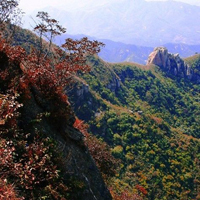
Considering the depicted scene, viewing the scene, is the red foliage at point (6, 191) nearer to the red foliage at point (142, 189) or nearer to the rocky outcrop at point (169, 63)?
the red foliage at point (142, 189)

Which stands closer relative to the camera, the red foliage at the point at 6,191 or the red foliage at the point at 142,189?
the red foliage at the point at 6,191

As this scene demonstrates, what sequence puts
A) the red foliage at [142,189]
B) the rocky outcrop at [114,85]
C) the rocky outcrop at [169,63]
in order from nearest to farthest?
1. the red foliage at [142,189]
2. the rocky outcrop at [114,85]
3. the rocky outcrop at [169,63]

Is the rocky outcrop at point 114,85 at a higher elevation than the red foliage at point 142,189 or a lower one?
higher

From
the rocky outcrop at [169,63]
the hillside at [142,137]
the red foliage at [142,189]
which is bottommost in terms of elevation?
the red foliage at [142,189]

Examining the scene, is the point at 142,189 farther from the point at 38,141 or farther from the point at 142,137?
the point at 38,141

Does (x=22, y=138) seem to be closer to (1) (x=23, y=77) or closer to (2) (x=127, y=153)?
(1) (x=23, y=77)

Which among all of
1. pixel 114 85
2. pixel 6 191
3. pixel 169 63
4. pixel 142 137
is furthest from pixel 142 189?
pixel 169 63

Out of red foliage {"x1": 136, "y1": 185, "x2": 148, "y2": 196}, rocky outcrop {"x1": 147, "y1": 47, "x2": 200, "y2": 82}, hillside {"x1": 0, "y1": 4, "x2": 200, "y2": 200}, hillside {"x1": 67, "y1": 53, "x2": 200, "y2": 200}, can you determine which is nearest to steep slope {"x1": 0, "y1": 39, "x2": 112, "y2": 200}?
hillside {"x1": 0, "y1": 4, "x2": 200, "y2": 200}

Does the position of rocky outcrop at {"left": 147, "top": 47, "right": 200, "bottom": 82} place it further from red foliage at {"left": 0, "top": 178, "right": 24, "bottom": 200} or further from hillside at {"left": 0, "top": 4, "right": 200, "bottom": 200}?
red foliage at {"left": 0, "top": 178, "right": 24, "bottom": 200}

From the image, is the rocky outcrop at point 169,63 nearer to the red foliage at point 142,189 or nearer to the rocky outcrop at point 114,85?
the rocky outcrop at point 114,85

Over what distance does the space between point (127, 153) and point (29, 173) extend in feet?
155

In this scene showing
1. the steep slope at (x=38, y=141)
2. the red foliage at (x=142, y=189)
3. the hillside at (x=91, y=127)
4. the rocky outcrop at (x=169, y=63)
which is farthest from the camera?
the rocky outcrop at (x=169, y=63)

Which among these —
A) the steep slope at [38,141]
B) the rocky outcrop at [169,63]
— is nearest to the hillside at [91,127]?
the steep slope at [38,141]

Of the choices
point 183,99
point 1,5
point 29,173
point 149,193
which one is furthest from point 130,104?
point 29,173
